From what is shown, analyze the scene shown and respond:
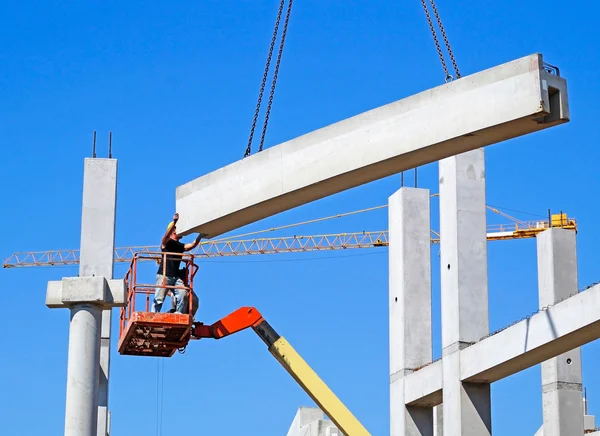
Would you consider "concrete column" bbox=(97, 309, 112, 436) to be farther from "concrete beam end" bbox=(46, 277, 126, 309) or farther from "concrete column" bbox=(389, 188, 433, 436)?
"concrete column" bbox=(389, 188, 433, 436)

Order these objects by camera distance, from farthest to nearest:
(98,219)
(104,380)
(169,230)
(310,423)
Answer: (310,423), (104,380), (169,230), (98,219)

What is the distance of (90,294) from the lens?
15.8 m

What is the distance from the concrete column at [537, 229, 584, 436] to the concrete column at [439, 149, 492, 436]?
2870 millimetres

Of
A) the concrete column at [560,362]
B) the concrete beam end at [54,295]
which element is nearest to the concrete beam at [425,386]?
the concrete column at [560,362]

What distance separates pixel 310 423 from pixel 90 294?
15797 mm

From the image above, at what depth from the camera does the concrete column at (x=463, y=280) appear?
2378 centimetres

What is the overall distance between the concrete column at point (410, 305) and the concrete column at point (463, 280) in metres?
1.85

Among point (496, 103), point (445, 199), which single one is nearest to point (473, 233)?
point (445, 199)

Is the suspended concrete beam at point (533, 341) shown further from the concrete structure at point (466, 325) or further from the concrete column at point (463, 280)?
the concrete column at point (463, 280)


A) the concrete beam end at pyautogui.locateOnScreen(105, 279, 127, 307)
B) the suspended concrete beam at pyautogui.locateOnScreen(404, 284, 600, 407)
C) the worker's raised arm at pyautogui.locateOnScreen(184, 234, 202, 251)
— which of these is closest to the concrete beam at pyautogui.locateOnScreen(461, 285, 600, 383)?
the suspended concrete beam at pyautogui.locateOnScreen(404, 284, 600, 407)

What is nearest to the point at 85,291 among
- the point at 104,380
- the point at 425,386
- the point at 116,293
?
the point at 116,293

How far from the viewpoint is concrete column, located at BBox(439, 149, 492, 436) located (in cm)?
2378

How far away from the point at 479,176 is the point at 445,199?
0.87 metres

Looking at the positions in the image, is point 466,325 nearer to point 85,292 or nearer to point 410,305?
point 410,305
